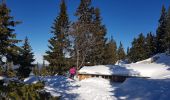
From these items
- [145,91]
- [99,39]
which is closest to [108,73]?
[145,91]

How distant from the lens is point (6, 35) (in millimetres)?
27781

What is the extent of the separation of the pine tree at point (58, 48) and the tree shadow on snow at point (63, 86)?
56.2ft

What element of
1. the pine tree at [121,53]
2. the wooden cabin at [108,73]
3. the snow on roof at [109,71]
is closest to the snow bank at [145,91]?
the wooden cabin at [108,73]

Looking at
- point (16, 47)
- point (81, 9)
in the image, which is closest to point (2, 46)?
point (16, 47)

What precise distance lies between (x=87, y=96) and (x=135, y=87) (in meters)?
4.97

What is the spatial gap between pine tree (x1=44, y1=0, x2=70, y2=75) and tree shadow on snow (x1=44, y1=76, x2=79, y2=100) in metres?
17.1

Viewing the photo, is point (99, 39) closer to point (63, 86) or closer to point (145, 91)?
point (63, 86)

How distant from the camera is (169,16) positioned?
73125 millimetres

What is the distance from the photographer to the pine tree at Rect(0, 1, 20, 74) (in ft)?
88.3

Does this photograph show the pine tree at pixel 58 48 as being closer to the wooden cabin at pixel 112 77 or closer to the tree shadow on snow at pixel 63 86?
the wooden cabin at pixel 112 77

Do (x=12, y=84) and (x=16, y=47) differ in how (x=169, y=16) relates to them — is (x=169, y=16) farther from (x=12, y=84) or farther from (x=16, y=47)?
(x=12, y=84)

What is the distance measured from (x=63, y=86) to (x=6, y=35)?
8391 mm

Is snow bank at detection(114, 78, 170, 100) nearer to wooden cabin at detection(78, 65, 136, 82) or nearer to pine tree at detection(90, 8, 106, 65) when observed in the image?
wooden cabin at detection(78, 65, 136, 82)

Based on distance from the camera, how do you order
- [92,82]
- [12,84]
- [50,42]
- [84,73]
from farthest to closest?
[50,42] < [84,73] < [92,82] < [12,84]
